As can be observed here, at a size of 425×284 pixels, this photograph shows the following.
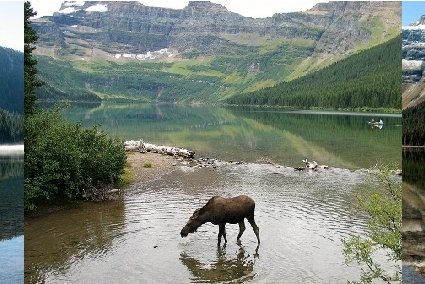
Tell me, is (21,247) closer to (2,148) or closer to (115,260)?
(2,148)

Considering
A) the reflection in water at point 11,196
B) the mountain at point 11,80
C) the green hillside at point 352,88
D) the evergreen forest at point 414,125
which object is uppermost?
the green hillside at point 352,88

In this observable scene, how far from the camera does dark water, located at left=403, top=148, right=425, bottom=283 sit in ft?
29.3

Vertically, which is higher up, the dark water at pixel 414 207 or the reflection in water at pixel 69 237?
the dark water at pixel 414 207

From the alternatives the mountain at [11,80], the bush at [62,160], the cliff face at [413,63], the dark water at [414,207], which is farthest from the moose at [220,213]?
the mountain at [11,80]

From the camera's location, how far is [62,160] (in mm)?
20625

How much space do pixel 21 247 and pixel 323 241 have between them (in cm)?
1217

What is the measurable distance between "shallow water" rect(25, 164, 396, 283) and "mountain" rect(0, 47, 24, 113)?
24.1 ft

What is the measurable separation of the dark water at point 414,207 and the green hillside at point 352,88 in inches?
3633

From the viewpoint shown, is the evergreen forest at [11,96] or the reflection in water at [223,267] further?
the reflection in water at [223,267]

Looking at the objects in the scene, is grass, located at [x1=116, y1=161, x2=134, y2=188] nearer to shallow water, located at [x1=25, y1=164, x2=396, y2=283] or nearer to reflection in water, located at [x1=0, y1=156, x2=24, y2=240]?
shallow water, located at [x1=25, y1=164, x2=396, y2=283]

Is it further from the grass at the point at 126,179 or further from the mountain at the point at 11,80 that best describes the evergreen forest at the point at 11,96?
the grass at the point at 126,179

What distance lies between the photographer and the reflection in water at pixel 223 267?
14023 millimetres

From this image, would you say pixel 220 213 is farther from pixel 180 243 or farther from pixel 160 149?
pixel 160 149

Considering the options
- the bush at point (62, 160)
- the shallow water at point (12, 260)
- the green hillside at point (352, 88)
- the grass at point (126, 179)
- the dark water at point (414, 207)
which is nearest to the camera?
the shallow water at point (12, 260)
